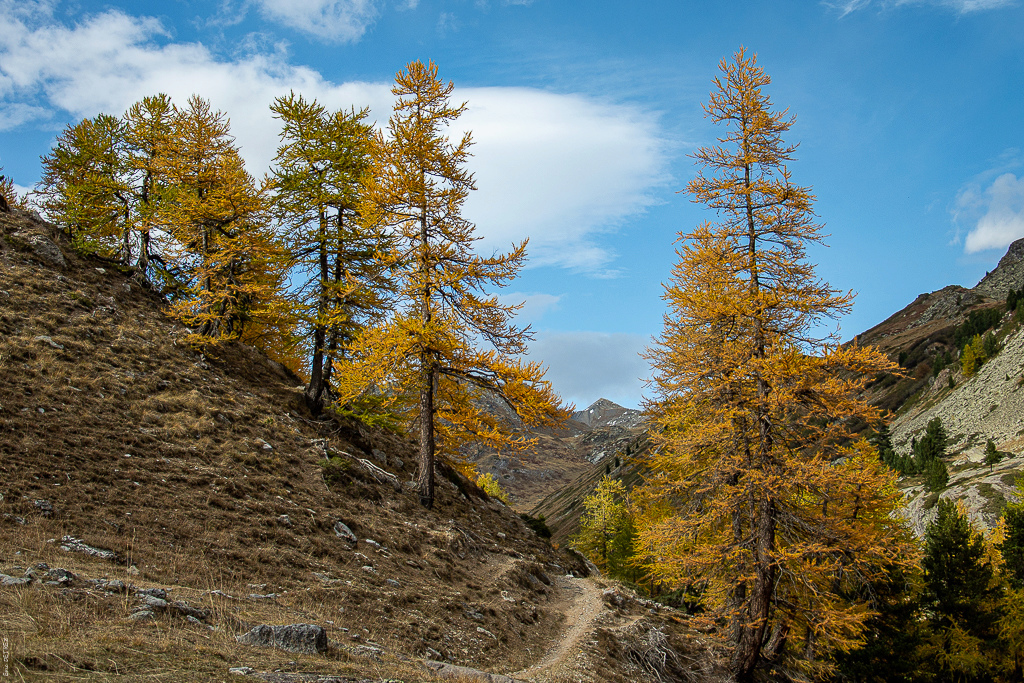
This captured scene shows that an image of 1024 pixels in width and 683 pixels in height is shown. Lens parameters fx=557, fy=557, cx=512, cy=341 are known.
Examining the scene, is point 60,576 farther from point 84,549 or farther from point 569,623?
point 569,623

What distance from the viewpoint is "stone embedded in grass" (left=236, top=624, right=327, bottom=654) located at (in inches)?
268

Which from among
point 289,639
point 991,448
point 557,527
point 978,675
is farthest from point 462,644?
point 557,527

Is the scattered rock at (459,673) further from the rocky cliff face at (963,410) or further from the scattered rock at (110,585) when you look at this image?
the rocky cliff face at (963,410)

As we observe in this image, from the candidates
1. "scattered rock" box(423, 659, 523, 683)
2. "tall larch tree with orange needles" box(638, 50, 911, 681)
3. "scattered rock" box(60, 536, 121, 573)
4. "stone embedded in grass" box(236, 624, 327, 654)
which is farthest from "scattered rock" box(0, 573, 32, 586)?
"tall larch tree with orange needles" box(638, 50, 911, 681)

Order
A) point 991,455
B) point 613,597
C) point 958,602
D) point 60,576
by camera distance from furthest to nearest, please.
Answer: point 991,455 → point 958,602 → point 613,597 → point 60,576

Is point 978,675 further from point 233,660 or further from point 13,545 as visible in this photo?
point 13,545

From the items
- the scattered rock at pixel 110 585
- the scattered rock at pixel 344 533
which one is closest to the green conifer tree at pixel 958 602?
the scattered rock at pixel 344 533

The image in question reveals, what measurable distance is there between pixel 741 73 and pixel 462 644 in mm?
15109

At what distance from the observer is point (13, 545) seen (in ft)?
27.1

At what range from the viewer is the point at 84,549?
898cm

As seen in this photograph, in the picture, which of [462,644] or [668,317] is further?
[668,317]

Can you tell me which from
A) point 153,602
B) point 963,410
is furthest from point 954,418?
point 153,602

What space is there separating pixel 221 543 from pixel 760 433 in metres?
11.6

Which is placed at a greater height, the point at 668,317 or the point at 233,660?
the point at 668,317
